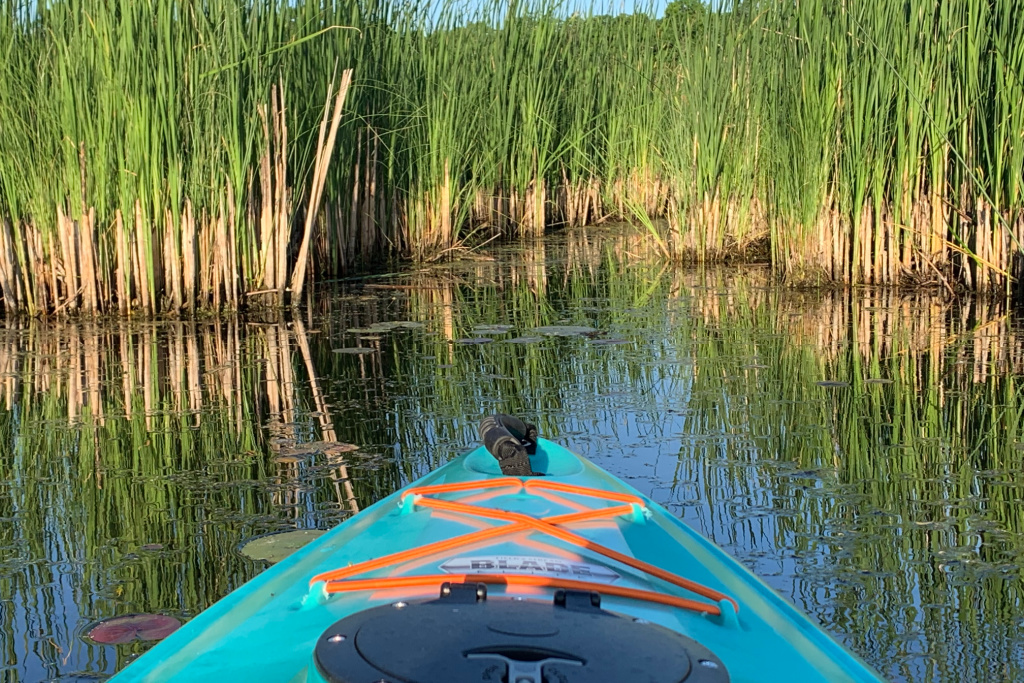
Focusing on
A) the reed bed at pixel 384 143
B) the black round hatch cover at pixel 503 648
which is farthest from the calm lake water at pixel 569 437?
the black round hatch cover at pixel 503 648

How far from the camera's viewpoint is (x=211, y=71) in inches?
236

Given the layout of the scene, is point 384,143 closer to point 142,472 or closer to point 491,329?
point 491,329

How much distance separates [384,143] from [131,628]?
604 centimetres

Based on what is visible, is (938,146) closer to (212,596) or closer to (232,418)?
(232,418)

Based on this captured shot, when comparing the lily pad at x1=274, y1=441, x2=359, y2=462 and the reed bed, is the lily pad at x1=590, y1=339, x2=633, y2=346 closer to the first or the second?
the reed bed

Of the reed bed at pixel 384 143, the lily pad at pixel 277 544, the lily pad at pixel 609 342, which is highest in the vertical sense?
the reed bed at pixel 384 143

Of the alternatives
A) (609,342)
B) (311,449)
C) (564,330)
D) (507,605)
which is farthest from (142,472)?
(564,330)

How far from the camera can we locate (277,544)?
10.2ft

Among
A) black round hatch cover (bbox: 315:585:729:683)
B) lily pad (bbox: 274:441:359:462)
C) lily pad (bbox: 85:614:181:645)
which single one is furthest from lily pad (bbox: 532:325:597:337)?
black round hatch cover (bbox: 315:585:729:683)

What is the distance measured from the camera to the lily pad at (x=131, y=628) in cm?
251

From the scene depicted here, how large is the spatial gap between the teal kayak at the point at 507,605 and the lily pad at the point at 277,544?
1.21 feet

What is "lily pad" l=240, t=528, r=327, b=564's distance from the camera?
3018mm

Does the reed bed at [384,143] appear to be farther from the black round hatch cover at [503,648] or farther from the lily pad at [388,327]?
the black round hatch cover at [503,648]

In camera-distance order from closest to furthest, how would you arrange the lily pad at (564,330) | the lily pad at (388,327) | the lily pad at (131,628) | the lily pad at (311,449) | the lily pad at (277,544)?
the lily pad at (131,628)
the lily pad at (277,544)
the lily pad at (311,449)
the lily pad at (564,330)
the lily pad at (388,327)
